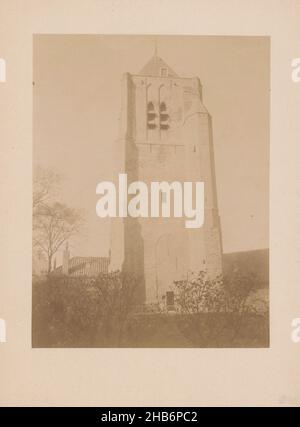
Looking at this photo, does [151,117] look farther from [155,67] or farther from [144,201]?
[144,201]

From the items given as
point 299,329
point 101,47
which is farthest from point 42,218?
point 299,329

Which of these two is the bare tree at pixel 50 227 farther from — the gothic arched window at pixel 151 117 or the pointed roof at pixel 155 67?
the pointed roof at pixel 155 67

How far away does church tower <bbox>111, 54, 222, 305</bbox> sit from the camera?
20.3 ft

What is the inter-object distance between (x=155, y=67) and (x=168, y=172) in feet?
4.96

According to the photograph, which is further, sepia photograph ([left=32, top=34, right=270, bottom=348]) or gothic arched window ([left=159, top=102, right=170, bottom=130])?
gothic arched window ([left=159, top=102, right=170, bottom=130])

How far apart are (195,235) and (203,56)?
2526 mm

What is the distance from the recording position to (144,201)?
6180 mm

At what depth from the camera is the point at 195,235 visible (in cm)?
609

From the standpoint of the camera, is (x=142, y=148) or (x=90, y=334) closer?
(x=90, y=334)

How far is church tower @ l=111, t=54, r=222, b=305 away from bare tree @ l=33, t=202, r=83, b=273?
0.70m

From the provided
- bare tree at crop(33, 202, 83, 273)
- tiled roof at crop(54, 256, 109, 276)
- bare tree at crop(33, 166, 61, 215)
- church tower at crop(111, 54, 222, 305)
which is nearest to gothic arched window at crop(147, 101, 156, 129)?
church tower at crop(111, 54, 222, 305)

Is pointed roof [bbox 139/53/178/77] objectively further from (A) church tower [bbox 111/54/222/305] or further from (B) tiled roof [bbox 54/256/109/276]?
(B) tiled roof [bbox 54/256/109/276]

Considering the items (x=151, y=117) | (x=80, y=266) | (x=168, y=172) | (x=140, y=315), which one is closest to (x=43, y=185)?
(x=80, y=266)

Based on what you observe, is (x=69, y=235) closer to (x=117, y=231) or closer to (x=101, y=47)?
(x=117, y=231)
